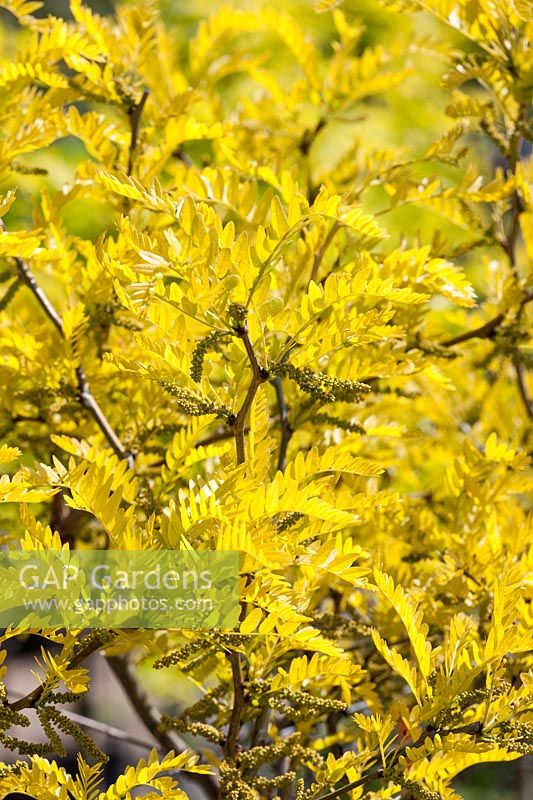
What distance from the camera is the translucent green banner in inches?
31.5

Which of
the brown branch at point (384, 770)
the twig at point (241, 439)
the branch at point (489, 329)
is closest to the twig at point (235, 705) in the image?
the twig at point (241, 439)

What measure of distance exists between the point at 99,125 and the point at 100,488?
0.57m

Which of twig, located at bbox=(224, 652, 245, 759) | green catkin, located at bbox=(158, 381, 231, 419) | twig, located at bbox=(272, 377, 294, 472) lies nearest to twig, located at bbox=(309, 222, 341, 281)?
twig, located at bbox=(272, 377, 294, 472)

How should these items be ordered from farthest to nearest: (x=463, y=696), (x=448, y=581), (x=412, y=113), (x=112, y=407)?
1. (x=412, y=113)
2. (x=112, y=407)
3. (x=448, y=581)
4. (x=463, y=696)

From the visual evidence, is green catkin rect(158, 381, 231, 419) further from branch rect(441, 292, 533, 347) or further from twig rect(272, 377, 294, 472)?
branch rect(441, 292, 533, 347)

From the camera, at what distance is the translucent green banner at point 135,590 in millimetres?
800

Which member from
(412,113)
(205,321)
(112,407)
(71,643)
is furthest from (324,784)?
(412,113)

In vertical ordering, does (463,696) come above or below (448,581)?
above

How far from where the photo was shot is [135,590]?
32.6 inches

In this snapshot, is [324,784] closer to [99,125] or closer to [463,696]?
[463,696]

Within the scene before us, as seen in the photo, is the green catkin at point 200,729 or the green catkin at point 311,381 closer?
the green catkin at point 311,381

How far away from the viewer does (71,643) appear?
813 mm

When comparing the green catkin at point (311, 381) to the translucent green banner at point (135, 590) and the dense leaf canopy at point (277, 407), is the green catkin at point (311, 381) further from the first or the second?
the translucent green banner at point (135, 590)

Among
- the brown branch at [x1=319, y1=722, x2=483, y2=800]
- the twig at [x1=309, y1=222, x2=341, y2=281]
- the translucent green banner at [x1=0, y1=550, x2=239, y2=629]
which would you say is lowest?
the brown branch at [x1=319, y1=722, x2=483, y2=800]
